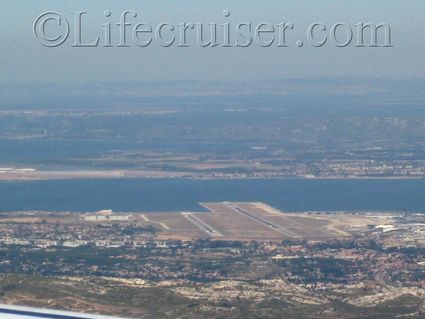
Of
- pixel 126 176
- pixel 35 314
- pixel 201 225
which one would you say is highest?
pixel 35 314

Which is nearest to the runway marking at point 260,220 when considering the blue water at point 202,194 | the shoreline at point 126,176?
the blue water at point 202,194

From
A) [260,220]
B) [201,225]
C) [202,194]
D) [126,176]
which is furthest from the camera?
[126,176]

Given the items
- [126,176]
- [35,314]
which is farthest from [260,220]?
[35,314]

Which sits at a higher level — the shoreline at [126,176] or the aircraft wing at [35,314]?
the aircraft wing at [35,314]

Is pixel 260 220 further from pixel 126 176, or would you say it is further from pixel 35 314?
pixel 35 314

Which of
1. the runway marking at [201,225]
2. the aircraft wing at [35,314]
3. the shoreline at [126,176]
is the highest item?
the aircraft wing at [35,314]

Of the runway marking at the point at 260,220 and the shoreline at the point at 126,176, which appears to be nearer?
the runway marking at the point at 260,220

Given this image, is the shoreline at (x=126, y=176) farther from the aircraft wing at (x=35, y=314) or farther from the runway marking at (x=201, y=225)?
the aircraft wing at (x=35, y=314)
